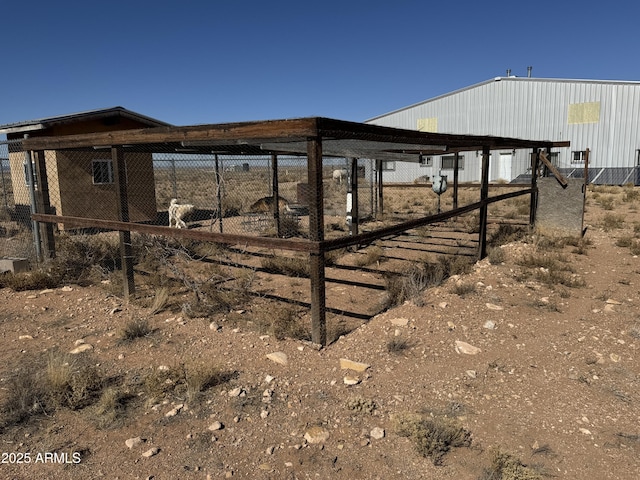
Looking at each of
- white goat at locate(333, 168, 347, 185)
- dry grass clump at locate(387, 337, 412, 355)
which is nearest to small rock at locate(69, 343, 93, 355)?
dry grass clump at locate(387, 337, 412, 355)

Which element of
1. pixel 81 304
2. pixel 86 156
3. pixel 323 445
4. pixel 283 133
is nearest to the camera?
pixel 323 445

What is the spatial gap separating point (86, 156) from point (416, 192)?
19.1 m

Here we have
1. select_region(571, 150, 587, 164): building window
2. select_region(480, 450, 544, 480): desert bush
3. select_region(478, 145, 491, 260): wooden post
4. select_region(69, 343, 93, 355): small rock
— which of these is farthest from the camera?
select_region(571, 150, 587, 164): building window

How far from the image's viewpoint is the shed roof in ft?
37.9

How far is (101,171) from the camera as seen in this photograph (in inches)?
528

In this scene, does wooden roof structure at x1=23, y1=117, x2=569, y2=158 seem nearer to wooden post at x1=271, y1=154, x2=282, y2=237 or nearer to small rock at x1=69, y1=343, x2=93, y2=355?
small rock at x1=69, y1=343, x2=93, y2=355

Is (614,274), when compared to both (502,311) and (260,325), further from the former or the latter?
(260,325)

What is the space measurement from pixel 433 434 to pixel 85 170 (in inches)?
506

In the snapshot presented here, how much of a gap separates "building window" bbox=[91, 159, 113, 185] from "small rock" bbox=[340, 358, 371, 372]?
11606mm

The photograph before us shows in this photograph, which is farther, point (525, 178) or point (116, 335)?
point (525, 178)

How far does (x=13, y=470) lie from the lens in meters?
2.92

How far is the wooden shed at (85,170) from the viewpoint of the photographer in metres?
12.3

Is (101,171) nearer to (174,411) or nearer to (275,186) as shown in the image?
(275,186)

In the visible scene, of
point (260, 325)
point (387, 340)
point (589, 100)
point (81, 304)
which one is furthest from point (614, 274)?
point (589, 100)
